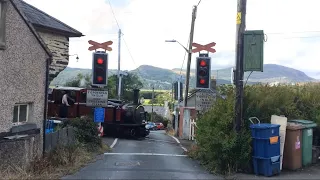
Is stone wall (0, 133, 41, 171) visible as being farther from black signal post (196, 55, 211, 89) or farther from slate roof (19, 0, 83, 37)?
black signal post (196, 55, 211, 89)

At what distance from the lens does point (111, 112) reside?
21.7 meters

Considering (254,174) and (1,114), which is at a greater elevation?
(1,114)

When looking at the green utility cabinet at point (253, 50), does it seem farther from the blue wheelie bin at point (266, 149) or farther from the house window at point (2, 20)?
the house window at point (2, 20)

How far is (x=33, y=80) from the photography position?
1117cm

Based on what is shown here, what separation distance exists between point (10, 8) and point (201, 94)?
8370mm

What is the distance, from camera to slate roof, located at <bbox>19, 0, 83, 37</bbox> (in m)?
13.3

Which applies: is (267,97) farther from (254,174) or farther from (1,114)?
(1,114)

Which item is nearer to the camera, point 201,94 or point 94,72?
point 94,72

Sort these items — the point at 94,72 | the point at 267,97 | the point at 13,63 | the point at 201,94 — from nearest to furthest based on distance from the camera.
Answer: the point at 13,63
the point at 267,97
the point at 94,72
the point at 201,94

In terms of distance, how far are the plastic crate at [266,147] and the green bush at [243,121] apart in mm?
180

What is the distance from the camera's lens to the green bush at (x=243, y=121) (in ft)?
33.6

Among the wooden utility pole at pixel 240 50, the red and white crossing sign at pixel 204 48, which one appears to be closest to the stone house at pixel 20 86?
the wooden utility pole at pixel 240 50

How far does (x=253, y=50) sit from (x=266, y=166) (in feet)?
10.2

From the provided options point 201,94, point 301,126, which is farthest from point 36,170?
point 201,94
